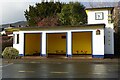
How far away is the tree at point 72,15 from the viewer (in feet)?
174

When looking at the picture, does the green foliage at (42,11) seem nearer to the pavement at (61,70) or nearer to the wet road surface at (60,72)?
the pavement at (61,70)

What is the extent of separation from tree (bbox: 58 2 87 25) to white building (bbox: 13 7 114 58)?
14.9 metres

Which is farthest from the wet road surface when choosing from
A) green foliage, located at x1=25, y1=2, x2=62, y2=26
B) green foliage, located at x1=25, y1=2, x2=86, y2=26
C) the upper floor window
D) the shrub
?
green foliage, located at x1=25, y1=2, x2=62, y2=26

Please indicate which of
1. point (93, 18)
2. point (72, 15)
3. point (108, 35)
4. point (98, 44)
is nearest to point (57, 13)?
point (72, 15)

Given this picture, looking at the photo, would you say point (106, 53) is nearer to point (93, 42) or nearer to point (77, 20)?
point (93, 42)

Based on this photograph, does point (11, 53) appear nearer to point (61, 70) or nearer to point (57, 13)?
point (61, 70)

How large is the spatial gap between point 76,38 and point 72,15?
56.6 feet

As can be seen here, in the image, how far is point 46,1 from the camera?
204 ft

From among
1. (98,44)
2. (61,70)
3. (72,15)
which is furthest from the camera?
(72,15)

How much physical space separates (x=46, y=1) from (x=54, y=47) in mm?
26013

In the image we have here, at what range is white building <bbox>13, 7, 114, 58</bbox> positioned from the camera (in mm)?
32031

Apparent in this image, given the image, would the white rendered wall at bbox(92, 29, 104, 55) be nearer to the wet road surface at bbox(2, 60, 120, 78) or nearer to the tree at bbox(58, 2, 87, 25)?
the wet road surface at bbox(2, 60, 120, 78)

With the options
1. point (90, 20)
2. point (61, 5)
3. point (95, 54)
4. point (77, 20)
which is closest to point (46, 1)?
point (61, 5)

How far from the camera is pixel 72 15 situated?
176 feet
